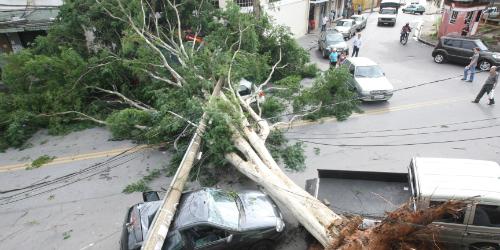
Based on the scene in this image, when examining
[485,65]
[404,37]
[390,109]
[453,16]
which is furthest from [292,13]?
[390,109]

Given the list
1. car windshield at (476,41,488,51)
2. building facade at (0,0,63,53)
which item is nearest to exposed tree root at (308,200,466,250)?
car windshield at (476,41,488,51)

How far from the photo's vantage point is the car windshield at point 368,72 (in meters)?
13.8

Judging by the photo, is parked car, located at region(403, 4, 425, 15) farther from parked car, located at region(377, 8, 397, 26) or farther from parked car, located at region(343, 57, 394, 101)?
parked car, located at region(343, 57, 394, 101)

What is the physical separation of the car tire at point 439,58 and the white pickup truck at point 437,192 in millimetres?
13357

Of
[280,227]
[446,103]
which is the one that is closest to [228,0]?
[446,103]

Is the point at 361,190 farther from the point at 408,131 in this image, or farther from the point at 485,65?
the point at 485,65

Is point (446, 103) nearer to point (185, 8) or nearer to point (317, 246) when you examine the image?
point (317, 246)

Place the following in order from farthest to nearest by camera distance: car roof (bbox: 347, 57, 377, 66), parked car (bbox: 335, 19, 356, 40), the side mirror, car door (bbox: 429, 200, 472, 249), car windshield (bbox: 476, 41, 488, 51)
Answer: parked car (bbox: 335, 19, 356, 40) → car windshield (bbox: 476, 41, 488, 51) → car roof (bbox: 347, 57, 377, 66) → the side mirror → car door (bbox: 429, 200, 472, 249)

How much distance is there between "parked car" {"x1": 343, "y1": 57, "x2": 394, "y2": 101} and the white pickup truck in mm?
5859

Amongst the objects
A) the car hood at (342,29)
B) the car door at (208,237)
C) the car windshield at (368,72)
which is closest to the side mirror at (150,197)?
the car door at (208,237)

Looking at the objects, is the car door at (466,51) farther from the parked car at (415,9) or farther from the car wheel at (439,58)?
the parked car at (415,9)

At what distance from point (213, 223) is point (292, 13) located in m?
21.6

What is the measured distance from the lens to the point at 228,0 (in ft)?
52.3

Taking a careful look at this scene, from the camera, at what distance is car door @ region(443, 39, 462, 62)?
1725cm
